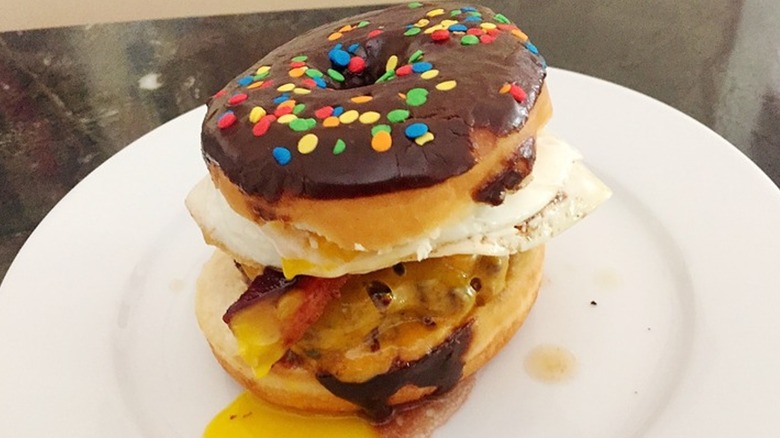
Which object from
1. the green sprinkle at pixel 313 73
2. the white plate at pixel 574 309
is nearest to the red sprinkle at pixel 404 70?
the green sprinkle at pixel 313 73

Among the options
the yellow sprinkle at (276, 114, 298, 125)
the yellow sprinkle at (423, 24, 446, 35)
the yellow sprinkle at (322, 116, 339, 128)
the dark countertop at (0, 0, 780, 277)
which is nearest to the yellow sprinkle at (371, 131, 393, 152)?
the yellow sprinkle at (322, 116, 339, 128)

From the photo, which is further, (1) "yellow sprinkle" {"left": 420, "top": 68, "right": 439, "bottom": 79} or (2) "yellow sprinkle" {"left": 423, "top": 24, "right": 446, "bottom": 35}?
(2) "yellow sprinkle" {"left": 423, "top": 24, "right": 446, "bottom": 35}

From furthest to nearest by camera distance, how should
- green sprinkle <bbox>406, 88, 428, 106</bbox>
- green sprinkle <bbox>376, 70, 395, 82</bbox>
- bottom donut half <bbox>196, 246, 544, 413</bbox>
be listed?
1. green sprinkle <bbox>376, 70, 395, 82</bbox>
2. bottom donut half <bbox>196, 246, 544, 413</bbox>
3. green sprinkle <bbox>406, 88, 428, 106</bbox>

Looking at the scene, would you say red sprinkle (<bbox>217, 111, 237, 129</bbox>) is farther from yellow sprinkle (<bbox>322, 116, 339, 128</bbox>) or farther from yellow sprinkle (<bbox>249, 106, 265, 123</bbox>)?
yellow sprinkle (<bbox>322, 116, 339, 128</bbox>)

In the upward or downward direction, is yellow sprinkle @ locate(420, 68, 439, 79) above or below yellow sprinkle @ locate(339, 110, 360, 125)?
below

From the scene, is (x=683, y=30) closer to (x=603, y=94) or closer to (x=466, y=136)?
(x=603, y=94)

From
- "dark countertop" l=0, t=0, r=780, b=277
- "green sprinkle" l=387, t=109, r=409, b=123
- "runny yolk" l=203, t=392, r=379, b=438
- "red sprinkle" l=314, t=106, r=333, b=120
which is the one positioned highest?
"green sprinkle" l=387, t=109, r=409, b=123
